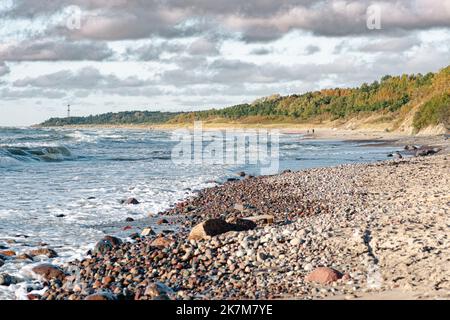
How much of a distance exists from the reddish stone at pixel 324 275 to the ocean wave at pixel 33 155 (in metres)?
27.3

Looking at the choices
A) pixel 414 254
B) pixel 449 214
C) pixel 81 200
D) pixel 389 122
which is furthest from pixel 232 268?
pixel 389 122

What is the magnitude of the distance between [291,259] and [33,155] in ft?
103

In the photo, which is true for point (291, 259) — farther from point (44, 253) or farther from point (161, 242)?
point (44, 253)

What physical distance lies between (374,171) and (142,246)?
45.0 feet

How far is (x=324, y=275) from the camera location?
6.98m

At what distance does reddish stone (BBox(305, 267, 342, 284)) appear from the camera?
6898 millimetres

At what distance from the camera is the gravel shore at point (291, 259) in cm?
677

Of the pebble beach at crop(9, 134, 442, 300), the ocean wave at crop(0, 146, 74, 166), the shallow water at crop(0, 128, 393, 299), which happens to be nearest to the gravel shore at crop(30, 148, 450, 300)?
the pebble beach at crop(9, 134, 442, 300)

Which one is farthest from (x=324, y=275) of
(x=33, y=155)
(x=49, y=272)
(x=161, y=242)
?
(x=33, y=155)

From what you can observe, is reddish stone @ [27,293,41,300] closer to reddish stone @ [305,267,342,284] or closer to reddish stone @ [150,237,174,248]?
reddish stone @ [150,237,174,248]

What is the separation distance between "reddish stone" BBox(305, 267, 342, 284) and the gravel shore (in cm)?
5
